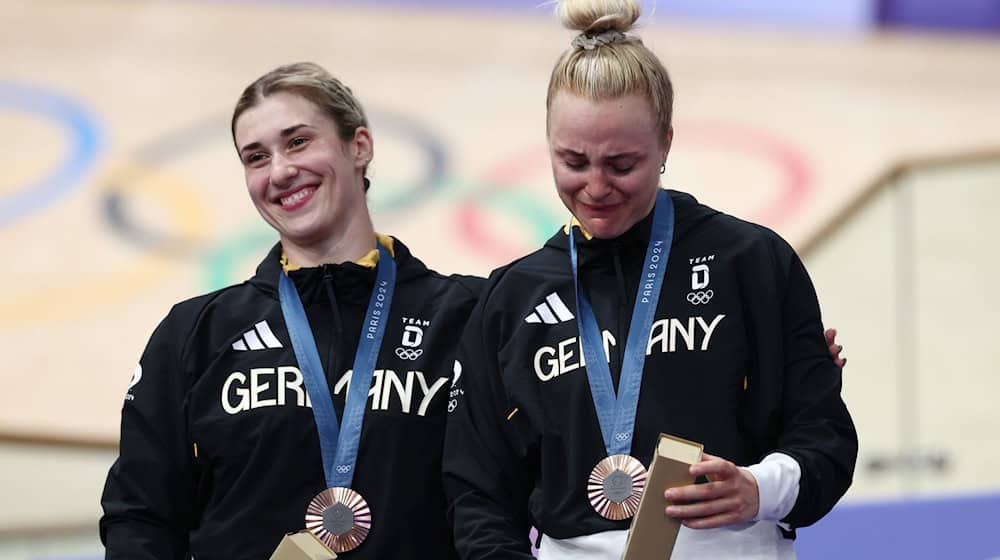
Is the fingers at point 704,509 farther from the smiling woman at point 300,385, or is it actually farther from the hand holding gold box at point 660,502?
the smiling woman at point 300,385

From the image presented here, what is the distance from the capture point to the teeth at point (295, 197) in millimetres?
2588

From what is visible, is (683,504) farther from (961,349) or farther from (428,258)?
(428,258)

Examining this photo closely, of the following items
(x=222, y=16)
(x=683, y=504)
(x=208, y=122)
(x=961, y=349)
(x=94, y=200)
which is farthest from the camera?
(x=222, y=16)

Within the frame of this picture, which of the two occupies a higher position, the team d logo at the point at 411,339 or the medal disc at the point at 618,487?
the team d logo at the point at 411,339

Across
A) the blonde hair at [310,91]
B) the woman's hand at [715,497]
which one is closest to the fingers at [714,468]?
the woman's hand at [715,497]

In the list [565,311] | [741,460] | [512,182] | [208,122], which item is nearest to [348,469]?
[565,311]

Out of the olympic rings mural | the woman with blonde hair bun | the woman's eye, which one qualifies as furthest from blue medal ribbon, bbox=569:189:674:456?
the olympic rings mural

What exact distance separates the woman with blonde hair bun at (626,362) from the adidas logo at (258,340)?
1.25 feet

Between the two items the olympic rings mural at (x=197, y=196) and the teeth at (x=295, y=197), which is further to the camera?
the olympic rings mural at (x=197, y=196)

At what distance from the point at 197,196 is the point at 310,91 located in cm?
431

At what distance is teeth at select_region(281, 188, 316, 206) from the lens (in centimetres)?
259

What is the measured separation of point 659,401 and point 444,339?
515 millimetres

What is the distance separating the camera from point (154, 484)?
2.51 m

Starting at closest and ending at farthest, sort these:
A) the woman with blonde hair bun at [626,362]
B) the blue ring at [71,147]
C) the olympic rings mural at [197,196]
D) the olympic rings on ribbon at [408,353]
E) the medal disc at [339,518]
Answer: the woman with blonde hair bun at [626,362] → the medal disc at [339,518] → the olympic rings on ribbon at [408,353] → the olympic rings mural at [197,196] → the blue ring at [71,147]
